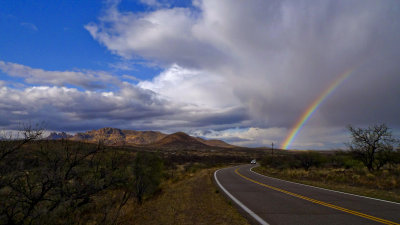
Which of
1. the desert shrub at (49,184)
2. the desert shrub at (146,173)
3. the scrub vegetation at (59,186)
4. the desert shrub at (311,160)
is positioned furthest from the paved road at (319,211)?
the desert shrub at (311,160)

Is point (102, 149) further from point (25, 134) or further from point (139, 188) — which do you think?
point (139, 188)

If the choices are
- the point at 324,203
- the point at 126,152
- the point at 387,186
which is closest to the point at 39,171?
the point at 126,152

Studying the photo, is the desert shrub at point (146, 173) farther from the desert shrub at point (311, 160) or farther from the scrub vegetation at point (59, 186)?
the desert shrub at point (311, 160)

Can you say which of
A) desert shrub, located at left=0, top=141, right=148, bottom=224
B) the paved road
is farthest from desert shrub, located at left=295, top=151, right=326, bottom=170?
desert shrub, located at left=0, top=141, right=148, bottom=224

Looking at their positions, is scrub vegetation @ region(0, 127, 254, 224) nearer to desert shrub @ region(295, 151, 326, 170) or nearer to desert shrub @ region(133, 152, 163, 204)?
desert shrub @ region(133, 152, 163, 204)

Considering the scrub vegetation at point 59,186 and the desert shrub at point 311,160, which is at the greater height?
the scrub vegetation at point 59,186

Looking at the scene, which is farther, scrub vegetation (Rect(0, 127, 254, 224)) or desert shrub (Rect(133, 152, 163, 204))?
desert shrub (Rect(133, 152, 163, 204))

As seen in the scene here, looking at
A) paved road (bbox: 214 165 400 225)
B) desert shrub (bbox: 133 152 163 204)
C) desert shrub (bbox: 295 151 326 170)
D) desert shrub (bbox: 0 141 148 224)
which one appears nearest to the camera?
desert shrub (bbox: 0 141 148 224)

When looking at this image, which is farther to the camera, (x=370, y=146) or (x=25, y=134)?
(x=370, y=146)

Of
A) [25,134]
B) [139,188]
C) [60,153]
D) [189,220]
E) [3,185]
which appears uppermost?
[25,134]

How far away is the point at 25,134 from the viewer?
21.4 ft

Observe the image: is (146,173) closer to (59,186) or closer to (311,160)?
(59,186)

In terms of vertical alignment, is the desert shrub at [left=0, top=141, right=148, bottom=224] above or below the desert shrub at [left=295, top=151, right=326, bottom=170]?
above

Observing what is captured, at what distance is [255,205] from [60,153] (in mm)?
7271
